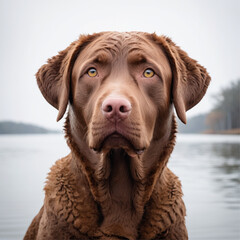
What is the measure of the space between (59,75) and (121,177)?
1.31 m

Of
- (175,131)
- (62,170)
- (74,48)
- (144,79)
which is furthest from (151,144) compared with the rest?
(74,48)

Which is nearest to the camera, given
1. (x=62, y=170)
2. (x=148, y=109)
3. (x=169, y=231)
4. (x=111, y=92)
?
(x=111, y=92)

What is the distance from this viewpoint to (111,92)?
332 centimetres

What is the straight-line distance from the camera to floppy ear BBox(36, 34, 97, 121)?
3930 mm

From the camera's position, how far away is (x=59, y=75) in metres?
4.26

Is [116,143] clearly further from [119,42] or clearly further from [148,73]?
[119,42]

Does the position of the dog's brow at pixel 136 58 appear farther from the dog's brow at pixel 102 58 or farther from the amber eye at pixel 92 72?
the amber eye at pixel 92 72

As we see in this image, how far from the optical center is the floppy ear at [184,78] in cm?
396

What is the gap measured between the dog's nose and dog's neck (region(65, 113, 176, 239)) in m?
0.77

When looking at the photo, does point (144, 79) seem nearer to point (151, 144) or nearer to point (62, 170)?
point (151, 144)

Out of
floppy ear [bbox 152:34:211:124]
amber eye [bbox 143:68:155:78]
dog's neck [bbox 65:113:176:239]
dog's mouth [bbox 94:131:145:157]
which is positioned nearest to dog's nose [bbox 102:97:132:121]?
dog's mouth [bbox 94:131:145:157]

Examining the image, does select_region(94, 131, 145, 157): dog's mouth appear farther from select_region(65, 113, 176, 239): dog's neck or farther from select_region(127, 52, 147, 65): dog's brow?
select_region(127, 52, 147, 65): dog's brow

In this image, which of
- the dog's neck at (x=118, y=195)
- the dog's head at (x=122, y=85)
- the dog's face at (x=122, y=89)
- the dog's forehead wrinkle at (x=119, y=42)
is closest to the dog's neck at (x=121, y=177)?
the dog's neck at (x=118, y=195)

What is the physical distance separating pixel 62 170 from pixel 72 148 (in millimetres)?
317
